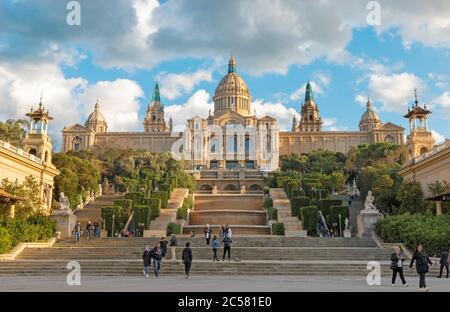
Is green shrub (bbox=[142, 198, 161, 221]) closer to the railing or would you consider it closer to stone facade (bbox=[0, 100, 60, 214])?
stone facade (bbox=[0, 100, 60, 214])

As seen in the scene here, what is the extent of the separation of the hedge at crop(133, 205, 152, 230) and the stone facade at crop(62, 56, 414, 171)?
70915 mm

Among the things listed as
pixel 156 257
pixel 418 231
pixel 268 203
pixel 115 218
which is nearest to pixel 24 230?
pixel 115 218

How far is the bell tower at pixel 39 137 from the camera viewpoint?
155 feet

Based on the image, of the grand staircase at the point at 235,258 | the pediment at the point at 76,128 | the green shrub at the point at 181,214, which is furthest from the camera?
the pediment at the point at 76,128

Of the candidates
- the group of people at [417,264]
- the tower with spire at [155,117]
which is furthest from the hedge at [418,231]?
the tower with spire at [155,117]

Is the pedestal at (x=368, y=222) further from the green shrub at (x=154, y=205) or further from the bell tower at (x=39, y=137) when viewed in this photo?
the bell tower at (x=39, y=137)

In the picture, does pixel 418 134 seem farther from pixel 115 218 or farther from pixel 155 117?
pixel 155 117

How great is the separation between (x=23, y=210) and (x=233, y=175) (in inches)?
2098

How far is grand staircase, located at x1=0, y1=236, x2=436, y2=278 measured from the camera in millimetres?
20672

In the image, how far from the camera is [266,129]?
393 ft

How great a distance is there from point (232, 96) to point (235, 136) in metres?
20.6

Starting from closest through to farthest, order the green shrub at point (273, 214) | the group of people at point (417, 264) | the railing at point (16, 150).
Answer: the group of people at point (417, 264), the railing at point (16, 150), the green shrub at point (273, 214)

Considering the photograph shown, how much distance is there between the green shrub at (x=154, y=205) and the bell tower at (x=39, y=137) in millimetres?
11805
